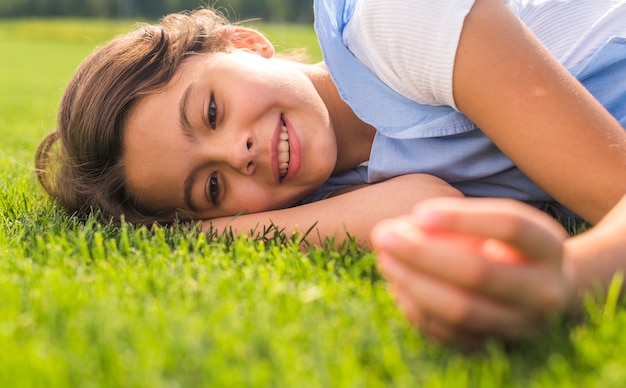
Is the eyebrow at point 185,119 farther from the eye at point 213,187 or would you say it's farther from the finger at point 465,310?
the finger at point 465,310

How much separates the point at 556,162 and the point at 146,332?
1.15 metres

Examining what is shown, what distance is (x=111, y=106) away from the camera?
260 centimetres

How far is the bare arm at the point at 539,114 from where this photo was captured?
1.83 metres

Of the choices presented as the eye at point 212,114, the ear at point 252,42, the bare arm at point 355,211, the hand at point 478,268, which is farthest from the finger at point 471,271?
the ear at point 252,42

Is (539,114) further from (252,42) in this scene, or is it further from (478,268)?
(252,42)

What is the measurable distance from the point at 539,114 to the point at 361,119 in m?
0.81

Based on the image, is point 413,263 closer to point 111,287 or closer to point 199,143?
point 111,287

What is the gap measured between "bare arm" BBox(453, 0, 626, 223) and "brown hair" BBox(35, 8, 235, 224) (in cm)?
116

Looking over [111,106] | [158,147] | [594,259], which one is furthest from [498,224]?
[111,106]

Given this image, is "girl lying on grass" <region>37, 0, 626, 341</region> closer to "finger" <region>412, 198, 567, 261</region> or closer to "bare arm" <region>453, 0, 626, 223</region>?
"bare arm" <region>453, 0, 626, 223</region>

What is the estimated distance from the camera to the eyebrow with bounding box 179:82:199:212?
244cm

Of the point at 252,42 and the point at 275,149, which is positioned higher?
the point at 252,42

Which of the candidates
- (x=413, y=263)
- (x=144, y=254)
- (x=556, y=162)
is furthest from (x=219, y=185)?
(x=413, y=263)

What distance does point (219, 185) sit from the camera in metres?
2.51
